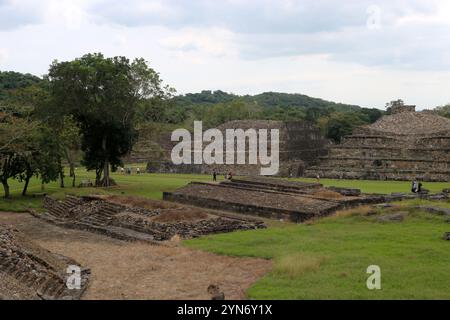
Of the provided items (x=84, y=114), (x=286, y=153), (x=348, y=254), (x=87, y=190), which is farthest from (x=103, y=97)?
(x=348, y=254)

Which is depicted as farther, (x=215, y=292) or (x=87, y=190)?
(x=87, y=190)

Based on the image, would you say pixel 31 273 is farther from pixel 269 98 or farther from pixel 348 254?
pixel 269 98

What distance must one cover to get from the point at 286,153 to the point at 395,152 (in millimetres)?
8456

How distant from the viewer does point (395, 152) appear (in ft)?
129

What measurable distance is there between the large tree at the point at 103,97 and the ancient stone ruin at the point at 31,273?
16.5 metres

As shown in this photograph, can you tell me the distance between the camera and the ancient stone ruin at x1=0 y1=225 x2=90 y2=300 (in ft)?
41.0

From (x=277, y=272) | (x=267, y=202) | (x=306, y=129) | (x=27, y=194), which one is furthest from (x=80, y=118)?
(x=277, y=272)

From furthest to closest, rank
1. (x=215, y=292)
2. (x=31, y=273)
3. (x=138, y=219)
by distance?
(x=138, y=219) < (x=31, y=273) < (x=215, y=292)

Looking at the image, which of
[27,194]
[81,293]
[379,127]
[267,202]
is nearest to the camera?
[81,293]

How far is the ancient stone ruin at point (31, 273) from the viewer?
12484mm

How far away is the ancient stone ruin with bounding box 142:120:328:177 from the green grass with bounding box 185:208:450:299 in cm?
2067

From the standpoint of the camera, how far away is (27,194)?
32.7 metres

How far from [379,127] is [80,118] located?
80.0ft
